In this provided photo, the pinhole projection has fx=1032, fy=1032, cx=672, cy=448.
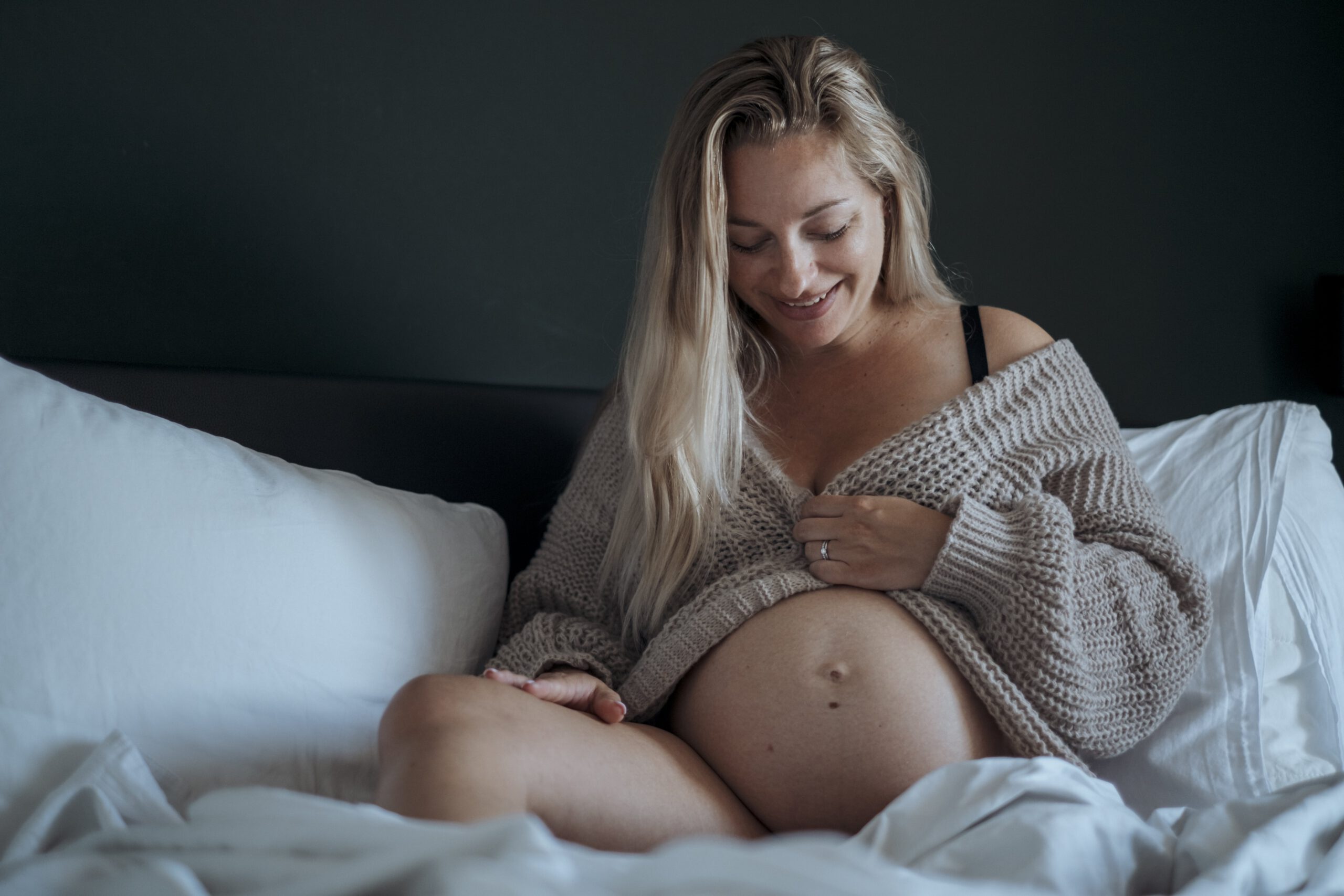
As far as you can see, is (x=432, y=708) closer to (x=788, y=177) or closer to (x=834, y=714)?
(x=834, y=714)

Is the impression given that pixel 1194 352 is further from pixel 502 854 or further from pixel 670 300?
pixel 502 854

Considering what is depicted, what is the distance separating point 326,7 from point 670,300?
0.71 meters

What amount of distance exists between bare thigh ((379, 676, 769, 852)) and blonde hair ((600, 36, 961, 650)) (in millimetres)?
264

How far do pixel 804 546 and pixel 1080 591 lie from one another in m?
0.30

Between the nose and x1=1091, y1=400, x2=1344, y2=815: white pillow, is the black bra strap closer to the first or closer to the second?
the nose

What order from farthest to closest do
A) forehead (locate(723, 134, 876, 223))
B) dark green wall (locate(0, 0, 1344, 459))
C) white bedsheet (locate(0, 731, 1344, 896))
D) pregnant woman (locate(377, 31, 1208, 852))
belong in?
dark green wall (locate(0, 0, 1344, 459)) → forehead (locate(723, 134, 876, 223)) → pregnant woman (locate(377, 31, 1208, 852)) → white bedsheet (locate(0, 731, 1344, 896))

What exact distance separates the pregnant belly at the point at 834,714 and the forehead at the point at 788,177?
0.45 metres

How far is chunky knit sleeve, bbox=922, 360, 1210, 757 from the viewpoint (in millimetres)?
1048

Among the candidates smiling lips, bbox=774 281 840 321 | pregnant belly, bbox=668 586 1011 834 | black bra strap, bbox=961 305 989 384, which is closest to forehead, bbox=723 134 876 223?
smiling lips, bbox=774 281 840 321

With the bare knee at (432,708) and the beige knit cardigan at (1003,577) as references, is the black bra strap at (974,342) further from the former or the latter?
the bare knee at (432,708)

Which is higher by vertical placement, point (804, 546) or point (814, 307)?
point (814, 307)

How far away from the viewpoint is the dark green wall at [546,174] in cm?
138

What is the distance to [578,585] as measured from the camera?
1323 mm

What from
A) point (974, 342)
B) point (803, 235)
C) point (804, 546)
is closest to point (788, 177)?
point (803, 235)
